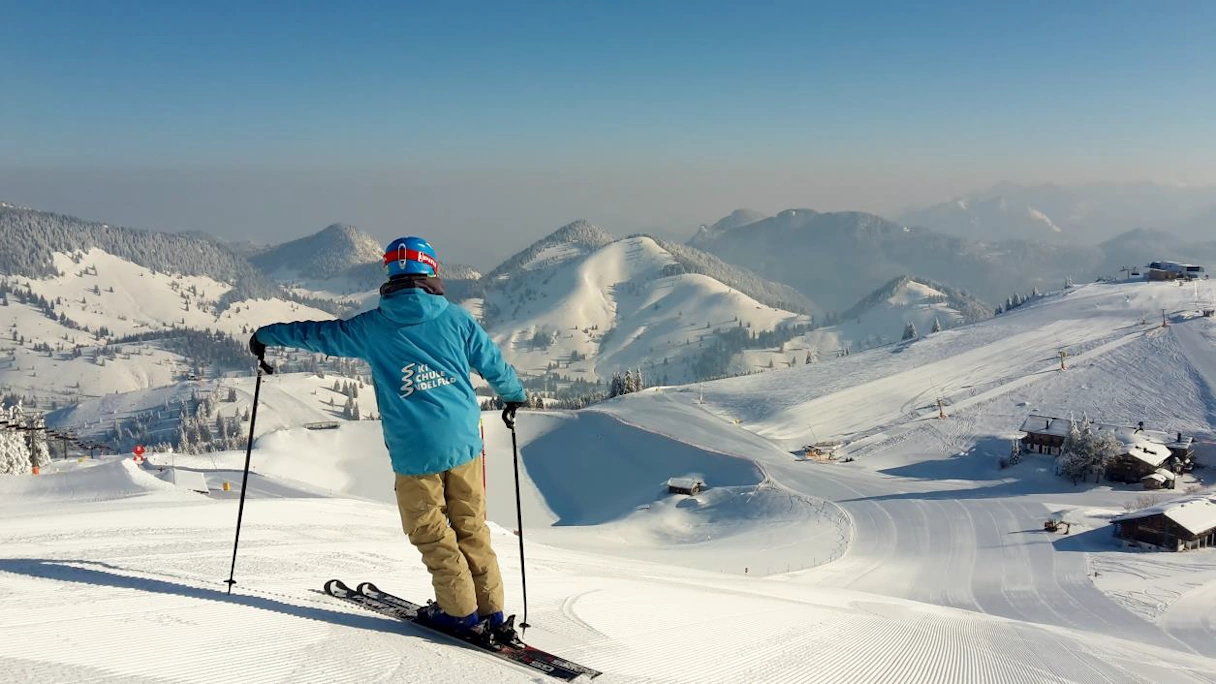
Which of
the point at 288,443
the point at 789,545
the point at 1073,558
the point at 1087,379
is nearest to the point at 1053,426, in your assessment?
the point at 1087,379

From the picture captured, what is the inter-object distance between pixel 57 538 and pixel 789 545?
29997 millimetres

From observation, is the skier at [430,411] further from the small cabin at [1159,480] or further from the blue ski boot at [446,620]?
the small cabin at [1159,480]

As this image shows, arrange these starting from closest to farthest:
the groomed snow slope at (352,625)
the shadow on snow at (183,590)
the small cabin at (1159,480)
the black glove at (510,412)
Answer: the groomed snow slope at (352,625), the shadow on snow at (183,590), the black glove at (510,412), the small cabin at (1159,480)

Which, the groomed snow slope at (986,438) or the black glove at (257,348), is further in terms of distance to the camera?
the groomed snow slope at (986,438)

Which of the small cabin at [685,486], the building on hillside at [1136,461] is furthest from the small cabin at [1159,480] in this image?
the small cabin at [685,486]

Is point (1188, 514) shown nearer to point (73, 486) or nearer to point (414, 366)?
point (414, 366)

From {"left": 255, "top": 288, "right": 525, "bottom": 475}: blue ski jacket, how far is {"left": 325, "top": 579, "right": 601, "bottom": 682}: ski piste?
4.24 feet

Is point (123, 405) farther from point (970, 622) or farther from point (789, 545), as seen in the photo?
point (970, 622)

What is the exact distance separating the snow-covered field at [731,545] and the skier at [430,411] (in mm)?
493

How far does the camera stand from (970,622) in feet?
37.6

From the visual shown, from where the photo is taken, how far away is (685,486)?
43.8 metres

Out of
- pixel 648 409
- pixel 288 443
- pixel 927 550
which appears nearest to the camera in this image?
pixel 927 550

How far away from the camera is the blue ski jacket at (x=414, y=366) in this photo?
4.96m

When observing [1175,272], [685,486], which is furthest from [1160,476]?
[1175,272]
